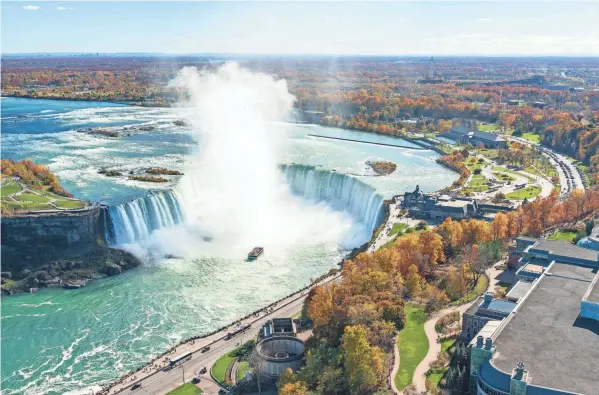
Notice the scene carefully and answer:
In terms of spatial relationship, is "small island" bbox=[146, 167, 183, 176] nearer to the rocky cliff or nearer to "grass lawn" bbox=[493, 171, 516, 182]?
the rocky cliff

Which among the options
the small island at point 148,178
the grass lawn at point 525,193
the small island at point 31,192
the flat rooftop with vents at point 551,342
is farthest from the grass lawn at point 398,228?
the small island at point 31,192

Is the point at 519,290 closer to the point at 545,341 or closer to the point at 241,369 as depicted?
the point at 545,341

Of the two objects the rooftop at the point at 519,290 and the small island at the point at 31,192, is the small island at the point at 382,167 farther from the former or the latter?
the rooftop at the point at 519,290

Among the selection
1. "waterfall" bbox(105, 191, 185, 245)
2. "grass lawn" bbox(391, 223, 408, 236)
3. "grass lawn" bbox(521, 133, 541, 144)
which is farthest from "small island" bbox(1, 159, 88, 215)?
"grass lawn" bbox(521, 133, 541, 144)

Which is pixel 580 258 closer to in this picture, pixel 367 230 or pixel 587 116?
pixel 367 230

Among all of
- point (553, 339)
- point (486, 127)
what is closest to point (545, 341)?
point (553, 339)

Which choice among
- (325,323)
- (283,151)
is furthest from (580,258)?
(283,151)
